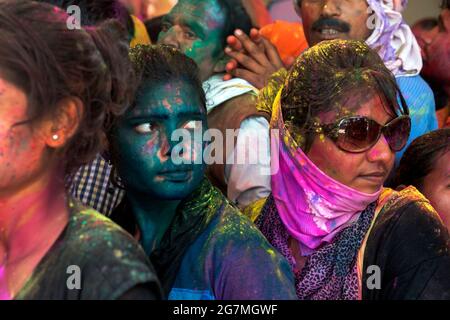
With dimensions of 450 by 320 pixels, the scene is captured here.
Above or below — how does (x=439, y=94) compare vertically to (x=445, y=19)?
below

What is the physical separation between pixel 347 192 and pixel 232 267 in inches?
22.1

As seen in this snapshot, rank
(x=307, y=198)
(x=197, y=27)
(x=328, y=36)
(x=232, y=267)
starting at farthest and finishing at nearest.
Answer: (x=197, y=27)
(x=328, y=36)
(x=307, y=198)
(x=232, y=267)

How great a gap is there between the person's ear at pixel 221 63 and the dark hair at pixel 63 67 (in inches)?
76.6

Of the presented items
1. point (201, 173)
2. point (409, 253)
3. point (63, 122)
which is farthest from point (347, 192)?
point (63, 122)

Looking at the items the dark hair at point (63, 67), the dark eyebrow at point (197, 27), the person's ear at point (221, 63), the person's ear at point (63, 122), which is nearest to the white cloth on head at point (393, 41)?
the person's ear at point (221, 63)

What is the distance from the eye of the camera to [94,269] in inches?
82.5

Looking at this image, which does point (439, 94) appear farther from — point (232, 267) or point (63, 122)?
point (63, 122)

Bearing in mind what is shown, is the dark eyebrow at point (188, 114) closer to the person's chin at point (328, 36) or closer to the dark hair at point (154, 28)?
the person's chin at point (328, 36)

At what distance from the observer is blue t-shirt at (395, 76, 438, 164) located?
404 centimetres

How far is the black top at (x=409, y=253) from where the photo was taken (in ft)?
8.78

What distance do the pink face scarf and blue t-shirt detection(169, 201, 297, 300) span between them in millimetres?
356

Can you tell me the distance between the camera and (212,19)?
4391mm

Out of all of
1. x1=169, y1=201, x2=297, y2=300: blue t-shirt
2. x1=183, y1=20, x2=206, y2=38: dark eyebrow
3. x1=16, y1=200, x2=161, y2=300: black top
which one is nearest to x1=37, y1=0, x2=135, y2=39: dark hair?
x1=183, y1=20, x2=206, y2=38: dark eyebrow

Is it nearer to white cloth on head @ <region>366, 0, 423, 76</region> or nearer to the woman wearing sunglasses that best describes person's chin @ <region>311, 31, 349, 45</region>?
white cloth on head @ <region>366, 0, 423, 76</region>
